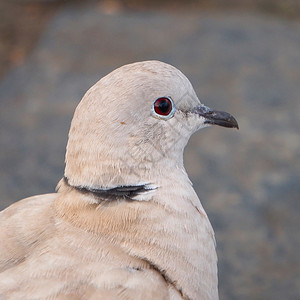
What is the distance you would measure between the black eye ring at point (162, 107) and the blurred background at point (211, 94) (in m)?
1.84

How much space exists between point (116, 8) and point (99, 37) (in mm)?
599

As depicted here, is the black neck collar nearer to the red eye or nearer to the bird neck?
the bird neck

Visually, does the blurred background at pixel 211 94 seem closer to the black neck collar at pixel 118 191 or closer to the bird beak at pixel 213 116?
the bird beak at pixel 213 116

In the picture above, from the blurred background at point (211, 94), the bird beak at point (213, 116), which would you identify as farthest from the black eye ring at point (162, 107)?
the blurred background at point (211, 94)

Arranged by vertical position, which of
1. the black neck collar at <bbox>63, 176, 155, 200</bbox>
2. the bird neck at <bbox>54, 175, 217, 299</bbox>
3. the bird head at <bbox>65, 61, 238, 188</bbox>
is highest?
the bird head at <bbox>65, 61, 238, 188</bbox>

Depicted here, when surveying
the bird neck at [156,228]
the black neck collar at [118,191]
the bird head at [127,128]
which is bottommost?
the bird neck at [156,228]

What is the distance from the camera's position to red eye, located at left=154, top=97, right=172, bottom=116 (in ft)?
8.04

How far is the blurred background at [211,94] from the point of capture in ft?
13.9

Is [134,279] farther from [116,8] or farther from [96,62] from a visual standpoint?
[116,8]

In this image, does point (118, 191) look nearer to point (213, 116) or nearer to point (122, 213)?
point (122, 213)

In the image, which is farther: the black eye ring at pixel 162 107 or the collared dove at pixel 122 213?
the black eye ring at pixel 162 107

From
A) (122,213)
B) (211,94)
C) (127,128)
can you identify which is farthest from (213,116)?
(211,94)

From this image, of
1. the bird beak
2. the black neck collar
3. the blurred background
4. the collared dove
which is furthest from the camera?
the blurred background

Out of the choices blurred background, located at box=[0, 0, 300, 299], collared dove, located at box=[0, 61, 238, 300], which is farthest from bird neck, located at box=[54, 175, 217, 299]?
blurred background, located at box=[0, 0, 300, 299]
